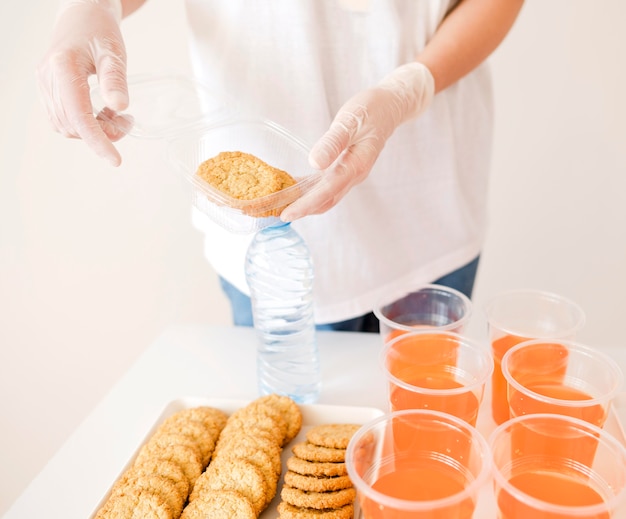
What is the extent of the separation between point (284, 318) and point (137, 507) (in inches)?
17.9

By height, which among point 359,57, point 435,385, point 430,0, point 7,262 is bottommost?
point 7,262

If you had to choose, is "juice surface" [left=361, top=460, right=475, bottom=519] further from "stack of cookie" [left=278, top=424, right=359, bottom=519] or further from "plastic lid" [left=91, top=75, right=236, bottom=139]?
"plastic lid" [left=91, top=75, right=236, bottom=139]

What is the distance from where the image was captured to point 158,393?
4.26 ft

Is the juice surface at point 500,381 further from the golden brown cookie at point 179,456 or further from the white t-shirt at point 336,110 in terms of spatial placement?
the golden brown cookie at point 179,456

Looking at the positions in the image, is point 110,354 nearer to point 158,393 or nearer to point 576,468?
point 158,393

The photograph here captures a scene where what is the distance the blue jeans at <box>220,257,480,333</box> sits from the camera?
1.58m

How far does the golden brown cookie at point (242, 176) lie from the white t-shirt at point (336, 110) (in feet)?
0.95

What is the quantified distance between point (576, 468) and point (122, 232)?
210 centimetres

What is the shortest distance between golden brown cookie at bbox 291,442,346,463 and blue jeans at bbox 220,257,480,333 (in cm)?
56

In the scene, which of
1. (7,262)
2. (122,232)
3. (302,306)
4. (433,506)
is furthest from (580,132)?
(7,262)

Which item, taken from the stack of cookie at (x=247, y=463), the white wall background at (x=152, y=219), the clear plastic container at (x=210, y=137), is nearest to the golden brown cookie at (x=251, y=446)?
the stack of cookie at (x=247, y=463)

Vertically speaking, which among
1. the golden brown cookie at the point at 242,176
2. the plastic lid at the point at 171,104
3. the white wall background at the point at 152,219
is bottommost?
the white wall background at the point at 152,219

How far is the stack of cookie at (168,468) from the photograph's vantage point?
937 mm

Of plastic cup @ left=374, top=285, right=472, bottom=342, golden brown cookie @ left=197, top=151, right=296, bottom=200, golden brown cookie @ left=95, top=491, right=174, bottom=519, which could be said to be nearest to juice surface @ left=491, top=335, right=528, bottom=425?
plastic cup @ left=374, top=285, right=472, bottom=342
